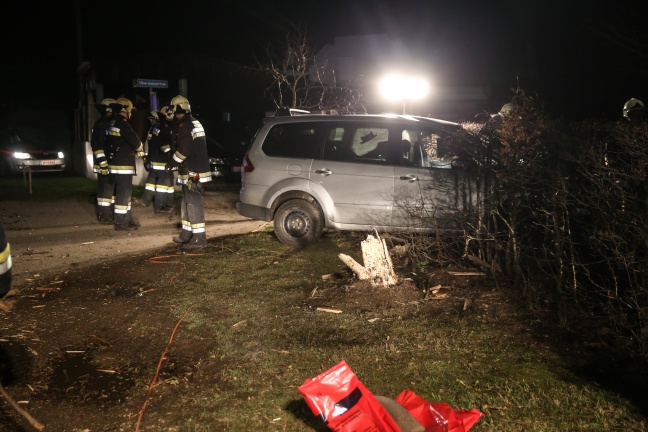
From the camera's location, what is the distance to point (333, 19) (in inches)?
1405

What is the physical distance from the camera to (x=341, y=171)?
26.3 ft

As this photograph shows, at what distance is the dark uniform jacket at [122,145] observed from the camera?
9672 mm

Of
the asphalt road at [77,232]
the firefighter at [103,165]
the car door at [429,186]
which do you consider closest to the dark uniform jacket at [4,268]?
the asphalt road at [77,232]

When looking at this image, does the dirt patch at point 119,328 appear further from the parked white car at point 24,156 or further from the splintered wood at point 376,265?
the parked white car at point 24,156

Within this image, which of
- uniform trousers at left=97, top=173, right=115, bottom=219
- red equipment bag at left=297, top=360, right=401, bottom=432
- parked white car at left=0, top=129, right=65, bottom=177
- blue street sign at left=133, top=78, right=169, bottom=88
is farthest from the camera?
parked white car at left=0, top=129, right=65, bottom=177

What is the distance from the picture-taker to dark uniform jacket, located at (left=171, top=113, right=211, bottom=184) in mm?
8086

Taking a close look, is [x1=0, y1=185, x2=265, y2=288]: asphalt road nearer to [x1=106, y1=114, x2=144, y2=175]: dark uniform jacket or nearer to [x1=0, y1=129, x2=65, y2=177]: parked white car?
[x1=106, y1=114, x2=144, y2=175]: dark uniform jacket

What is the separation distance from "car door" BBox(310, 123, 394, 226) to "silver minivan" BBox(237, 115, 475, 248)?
0.04 feet

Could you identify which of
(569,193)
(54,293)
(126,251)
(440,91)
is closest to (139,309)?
(54,293)

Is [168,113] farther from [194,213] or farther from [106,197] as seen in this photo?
[194,213]

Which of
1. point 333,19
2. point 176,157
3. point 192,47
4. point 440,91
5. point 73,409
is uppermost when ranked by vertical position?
point 333,19

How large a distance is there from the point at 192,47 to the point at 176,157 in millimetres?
19975

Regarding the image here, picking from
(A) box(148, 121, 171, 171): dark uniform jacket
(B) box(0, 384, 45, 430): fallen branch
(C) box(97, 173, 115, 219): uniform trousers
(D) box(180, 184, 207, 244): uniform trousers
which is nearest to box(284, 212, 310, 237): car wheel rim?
(D) box(180, 184, 207, 244): uniform trousers

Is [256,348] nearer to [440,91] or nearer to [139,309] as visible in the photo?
[139,309]
